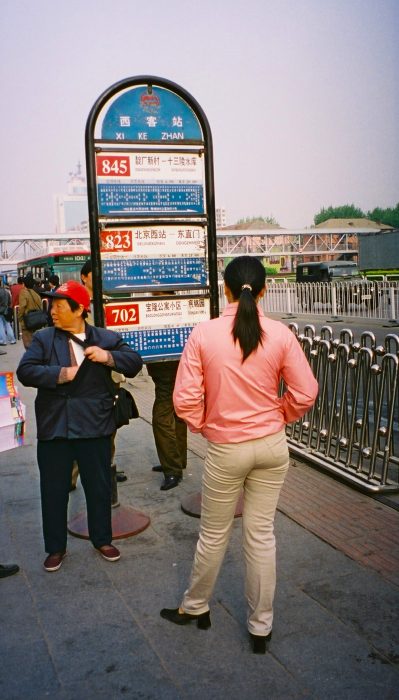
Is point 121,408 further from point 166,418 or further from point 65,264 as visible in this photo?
point 65,264

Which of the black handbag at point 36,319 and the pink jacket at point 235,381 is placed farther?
the black handbag at point 36,319

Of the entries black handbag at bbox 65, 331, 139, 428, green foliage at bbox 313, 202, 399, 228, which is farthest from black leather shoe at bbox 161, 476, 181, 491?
green foliage at bbox 313, 202, 399, 228

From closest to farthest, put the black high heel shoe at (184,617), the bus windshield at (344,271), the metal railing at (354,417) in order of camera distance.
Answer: the black high heel shoe at (184,617)
the metal railing at (354,417)
the bus windshield at (344,271)

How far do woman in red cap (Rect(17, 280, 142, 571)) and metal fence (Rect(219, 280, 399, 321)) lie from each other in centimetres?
1498

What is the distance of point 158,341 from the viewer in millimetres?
5133

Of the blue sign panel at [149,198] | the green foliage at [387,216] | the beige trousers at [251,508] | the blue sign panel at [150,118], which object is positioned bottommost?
the beige trousers at [251,508]

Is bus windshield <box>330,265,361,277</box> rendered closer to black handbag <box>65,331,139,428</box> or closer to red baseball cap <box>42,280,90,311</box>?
black handbag <box>65,331,139,428</box>

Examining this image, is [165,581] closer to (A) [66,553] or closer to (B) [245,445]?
(A) [66,553]

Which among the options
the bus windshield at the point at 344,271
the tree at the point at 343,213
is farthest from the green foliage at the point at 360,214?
the bus windshield at the point at 344,271

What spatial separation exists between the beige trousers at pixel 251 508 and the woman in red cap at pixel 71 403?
46.3 inches

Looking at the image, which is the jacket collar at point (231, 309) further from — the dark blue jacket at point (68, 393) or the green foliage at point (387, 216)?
the green foliage at point (387, 216)

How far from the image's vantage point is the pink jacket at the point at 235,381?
283 cm

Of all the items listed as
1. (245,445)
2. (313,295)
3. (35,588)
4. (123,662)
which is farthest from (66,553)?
(313,295)

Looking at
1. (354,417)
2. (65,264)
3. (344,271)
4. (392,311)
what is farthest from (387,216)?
(354,417)
